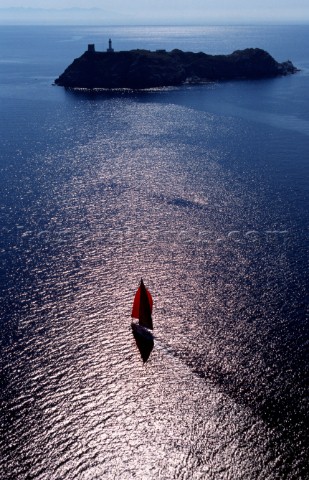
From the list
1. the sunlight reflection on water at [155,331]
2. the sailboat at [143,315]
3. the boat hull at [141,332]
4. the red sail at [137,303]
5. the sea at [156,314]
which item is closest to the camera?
the sunlight reflection on water at [155,331]

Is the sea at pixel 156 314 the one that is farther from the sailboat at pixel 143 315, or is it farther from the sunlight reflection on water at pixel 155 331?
the sailboat at pixel 143 315

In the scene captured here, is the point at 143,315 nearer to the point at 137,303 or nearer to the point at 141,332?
the point at 137,303

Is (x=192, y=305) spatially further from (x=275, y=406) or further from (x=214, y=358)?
(x=275, y=406)

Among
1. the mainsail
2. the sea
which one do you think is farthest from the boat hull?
the sea

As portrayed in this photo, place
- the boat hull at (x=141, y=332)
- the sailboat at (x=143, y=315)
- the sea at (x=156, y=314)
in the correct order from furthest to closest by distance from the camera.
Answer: the sailboat at (x=143, y=315), the boat hull at (x=141, y=332), the sea at (x=156, y=314)

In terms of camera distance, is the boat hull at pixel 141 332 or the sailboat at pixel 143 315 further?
the sailboat at pixel 143 315

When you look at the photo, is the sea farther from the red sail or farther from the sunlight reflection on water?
the red sail

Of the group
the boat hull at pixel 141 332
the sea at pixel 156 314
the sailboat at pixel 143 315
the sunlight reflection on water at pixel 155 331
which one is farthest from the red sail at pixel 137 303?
the sunlight reflection on water at pixel 155 331

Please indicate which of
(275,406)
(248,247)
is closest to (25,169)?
(248,247)

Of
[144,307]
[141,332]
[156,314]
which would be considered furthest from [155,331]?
[156,314]
